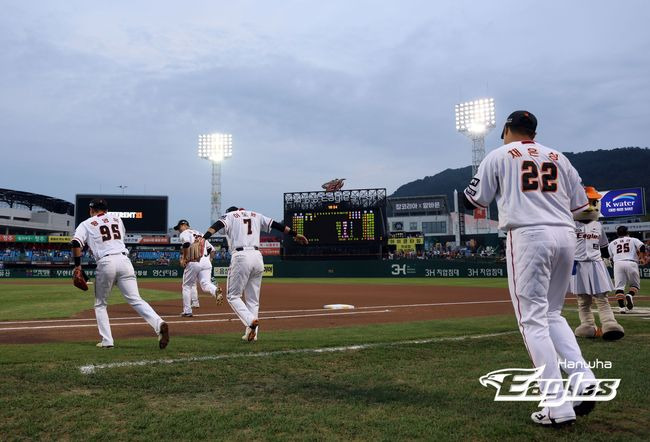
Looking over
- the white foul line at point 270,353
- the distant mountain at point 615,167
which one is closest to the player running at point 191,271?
the white foul line at point 270,353

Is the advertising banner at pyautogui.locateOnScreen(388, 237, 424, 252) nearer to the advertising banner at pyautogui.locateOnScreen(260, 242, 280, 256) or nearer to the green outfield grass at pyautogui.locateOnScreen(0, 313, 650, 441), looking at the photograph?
the advertising banner at pyautogui.locateOnScreen(260, 242, 280, 256)

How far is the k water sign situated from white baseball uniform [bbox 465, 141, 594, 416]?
4977cm

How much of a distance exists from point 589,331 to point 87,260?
4706cm

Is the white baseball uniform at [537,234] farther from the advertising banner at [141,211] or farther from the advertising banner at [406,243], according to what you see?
the advertising banner at [406,243]

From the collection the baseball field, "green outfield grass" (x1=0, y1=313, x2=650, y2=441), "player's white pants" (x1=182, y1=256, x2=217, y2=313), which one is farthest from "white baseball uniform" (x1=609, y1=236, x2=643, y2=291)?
"player's white pants" (x1=182, y1=256, x2=217, y2=313)

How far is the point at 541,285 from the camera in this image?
11.1ft

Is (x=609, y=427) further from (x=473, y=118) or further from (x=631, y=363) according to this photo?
(x=473, y=118)

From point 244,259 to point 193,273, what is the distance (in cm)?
504

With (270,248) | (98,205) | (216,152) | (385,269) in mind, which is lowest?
(385,269)

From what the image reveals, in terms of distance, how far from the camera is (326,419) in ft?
10.5

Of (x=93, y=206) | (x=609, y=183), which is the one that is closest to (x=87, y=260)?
(x=93, y=206)

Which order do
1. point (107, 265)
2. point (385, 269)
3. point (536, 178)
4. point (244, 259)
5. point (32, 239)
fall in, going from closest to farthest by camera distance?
point (536, 178) → point (107, 265) → point (244, 259) → point (385, 269) → point (32, 239)

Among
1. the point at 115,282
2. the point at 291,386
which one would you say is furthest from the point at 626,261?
the point at 115,282

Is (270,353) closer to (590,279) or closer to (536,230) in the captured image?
(536,230)
